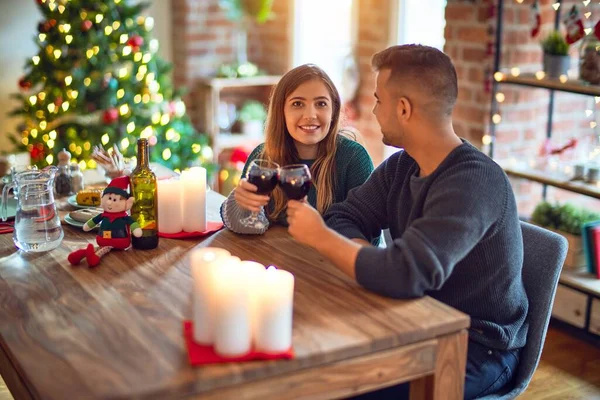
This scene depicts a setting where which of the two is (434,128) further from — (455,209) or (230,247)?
(230,247)

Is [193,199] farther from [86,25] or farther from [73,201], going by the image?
[86,25]

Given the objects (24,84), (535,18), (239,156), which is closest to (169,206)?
(535,18)

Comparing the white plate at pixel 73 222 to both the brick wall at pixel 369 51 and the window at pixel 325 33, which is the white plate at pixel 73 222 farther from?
the window at pixel 325 33

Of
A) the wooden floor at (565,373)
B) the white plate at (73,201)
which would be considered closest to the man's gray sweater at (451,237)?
the white plate at (73,201)

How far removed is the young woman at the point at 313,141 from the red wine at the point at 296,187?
1.42 feet

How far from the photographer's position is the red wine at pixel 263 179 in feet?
6.14

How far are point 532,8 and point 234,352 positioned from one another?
263 cm

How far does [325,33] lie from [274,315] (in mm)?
3957

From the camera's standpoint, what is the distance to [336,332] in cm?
150

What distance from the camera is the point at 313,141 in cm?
235

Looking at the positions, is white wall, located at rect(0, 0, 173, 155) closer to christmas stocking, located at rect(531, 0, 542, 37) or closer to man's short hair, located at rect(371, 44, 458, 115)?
christmas stocking, located at rect(531, 0, 542, 37)

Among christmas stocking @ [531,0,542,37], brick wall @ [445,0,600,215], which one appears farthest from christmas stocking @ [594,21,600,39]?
brick wall @ [445,0,600,215]

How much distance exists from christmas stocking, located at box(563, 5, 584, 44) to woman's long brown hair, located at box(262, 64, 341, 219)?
1.36m

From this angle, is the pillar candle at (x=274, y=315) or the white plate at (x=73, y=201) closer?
the pillar candle at (x=274, y=315)
